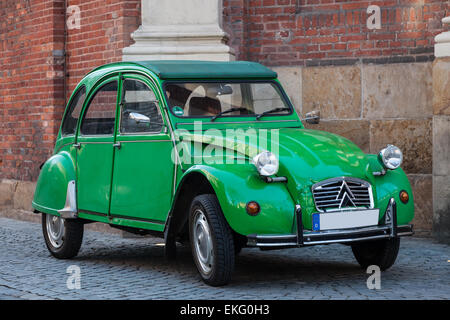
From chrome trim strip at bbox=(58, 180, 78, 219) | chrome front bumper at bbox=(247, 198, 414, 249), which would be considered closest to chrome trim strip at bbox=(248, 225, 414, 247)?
chrome front bumper at bbox=(247, 198, 414, 249)

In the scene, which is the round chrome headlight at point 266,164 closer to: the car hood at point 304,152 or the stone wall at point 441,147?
the car hood at point 304,152

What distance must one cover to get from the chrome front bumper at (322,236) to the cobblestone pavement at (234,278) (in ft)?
1.19

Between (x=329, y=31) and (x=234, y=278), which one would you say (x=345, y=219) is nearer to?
(x=234, y=278)

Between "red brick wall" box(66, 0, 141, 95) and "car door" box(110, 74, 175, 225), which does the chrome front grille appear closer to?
"car door" box(110, 74, 175, 225)

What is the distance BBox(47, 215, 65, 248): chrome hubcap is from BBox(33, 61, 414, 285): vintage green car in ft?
0.06

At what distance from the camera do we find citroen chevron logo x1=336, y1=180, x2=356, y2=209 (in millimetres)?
6621

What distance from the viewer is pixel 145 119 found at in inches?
288

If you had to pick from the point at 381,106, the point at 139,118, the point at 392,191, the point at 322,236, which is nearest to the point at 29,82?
the point at 381,106

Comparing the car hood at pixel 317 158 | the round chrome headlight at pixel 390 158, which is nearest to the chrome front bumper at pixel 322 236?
the car hood at pixel 317 158

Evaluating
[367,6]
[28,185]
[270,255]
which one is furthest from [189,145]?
[28,185]

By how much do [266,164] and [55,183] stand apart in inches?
118

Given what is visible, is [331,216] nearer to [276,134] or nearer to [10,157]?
[276,134]

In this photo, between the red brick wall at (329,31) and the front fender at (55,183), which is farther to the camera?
the red brick wall at (329,31)

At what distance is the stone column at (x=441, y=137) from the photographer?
31.8 ft
